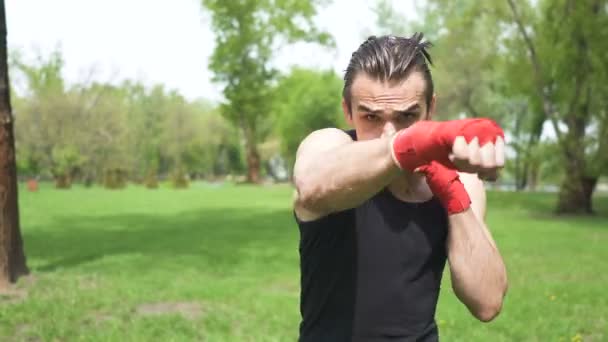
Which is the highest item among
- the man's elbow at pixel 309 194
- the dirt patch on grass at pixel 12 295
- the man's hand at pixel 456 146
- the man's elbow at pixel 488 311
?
the man's hand at pixel 456 146

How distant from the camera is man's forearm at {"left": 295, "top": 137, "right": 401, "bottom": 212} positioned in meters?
1.52

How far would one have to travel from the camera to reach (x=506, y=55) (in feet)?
88.8

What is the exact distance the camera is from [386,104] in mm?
1845

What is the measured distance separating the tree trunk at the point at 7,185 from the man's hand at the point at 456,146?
9206 millimetres

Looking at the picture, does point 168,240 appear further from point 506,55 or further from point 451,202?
point 506,55

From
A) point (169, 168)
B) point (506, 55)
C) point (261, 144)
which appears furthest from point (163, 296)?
point (169, 168)

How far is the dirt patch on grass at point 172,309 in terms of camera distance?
24.7 feet

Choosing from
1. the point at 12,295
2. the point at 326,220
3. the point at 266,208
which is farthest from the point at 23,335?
the point at 266,208

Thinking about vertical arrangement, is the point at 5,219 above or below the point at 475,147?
below

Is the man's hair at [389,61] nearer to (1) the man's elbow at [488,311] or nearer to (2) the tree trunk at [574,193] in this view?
(1) the man's elbow at [488,311]

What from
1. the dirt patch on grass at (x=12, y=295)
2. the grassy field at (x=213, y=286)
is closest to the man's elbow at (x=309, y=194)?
the grassy field at (x=213, y=286)

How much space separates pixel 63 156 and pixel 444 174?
5727 centimetres

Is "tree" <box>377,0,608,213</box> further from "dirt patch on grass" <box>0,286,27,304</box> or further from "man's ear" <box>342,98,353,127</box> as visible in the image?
"man's ear" <box>342,98,353,127</box>

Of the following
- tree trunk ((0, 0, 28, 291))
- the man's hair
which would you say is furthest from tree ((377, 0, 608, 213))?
the man's hair
